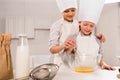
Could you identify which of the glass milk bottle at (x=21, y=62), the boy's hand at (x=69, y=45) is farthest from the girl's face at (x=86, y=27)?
the glass milk bottle at (x=21, y=62)

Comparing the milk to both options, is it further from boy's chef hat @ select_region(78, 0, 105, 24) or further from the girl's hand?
boy's chef hat @ select_region(78, 0, 105, 24)

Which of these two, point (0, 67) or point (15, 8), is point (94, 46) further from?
point (15, 8)

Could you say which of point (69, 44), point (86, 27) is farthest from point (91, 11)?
point (69, 44)

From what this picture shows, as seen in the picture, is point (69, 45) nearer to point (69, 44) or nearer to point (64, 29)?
point (69, 44)

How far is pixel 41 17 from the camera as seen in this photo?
60.3 inches

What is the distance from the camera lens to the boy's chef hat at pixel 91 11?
100 centimetres

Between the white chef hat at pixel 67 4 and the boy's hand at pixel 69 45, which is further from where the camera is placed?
the white chef hat at pixel 67 4

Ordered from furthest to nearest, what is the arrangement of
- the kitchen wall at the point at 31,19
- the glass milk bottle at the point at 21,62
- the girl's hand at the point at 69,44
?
the kitchen wall at the point at 31,19 < the girl's hand at the point at 69,44 < the glass milk bottle at the point at 21,62

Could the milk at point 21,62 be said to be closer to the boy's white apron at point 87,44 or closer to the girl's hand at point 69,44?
the girl's hand at point 69,44

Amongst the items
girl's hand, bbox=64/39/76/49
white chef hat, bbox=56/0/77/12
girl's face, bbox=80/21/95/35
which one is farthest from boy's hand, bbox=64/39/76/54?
white chef hat, bbox=56/0/77/12

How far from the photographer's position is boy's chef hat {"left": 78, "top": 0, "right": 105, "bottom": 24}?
100cm

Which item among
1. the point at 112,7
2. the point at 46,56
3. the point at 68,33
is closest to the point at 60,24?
the point at 68,33

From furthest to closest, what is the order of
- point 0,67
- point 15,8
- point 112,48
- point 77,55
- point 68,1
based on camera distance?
point 15,8, point 112,48, point 68,1, point 77,55, point 0,67

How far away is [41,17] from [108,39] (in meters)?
0.61
